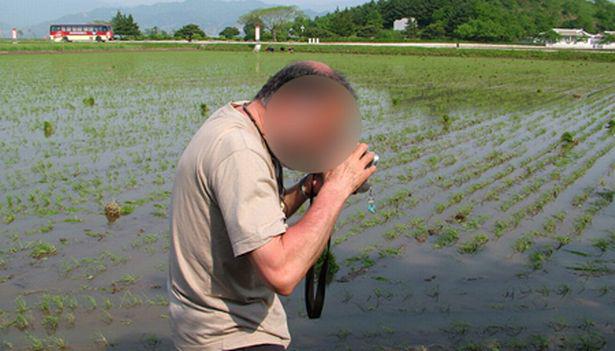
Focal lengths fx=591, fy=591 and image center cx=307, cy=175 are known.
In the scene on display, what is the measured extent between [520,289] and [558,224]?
1958mm

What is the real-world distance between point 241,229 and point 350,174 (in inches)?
16.8

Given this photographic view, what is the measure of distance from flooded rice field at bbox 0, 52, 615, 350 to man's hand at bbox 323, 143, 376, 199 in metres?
2.05

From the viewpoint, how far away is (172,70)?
2869 centimetres

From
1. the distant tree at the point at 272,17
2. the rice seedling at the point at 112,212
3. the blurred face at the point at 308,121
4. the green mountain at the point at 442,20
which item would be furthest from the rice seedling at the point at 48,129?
the distant tree at the point at 272,17

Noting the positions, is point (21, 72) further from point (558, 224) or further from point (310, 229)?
point (310, 229)

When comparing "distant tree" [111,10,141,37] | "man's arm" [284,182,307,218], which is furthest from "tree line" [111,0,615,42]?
"man's arm" [284,182,307,218]

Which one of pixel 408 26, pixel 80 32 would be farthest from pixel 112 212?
pixel 408 26

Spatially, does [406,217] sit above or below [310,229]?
below

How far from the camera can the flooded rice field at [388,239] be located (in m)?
3.86

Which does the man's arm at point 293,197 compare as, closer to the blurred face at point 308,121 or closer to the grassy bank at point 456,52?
the blurred face at point 308,121

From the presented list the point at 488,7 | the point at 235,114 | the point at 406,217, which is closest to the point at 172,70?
the point at 406,217

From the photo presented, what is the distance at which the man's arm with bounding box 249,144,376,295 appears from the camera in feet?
5.31

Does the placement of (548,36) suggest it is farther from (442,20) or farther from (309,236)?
(309,236)

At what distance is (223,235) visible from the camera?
5.71 ft
